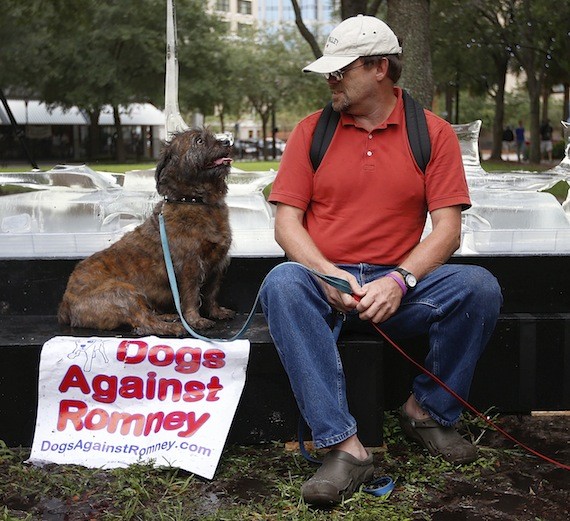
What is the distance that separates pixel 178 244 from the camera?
411cm

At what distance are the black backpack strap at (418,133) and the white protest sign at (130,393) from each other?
3.52 ft

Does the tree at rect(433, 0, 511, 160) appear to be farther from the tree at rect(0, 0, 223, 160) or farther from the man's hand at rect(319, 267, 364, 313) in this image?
the man's hand at rect(319, 267, 364, 313)

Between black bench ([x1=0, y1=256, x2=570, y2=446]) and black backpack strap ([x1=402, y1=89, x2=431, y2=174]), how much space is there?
2.54ft

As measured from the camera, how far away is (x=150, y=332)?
3951 millimetres

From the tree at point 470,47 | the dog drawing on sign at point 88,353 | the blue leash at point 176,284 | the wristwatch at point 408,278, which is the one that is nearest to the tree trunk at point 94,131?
the tree at point 470,47

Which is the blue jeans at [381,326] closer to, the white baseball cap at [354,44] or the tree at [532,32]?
the white baseball cap at [354,44]

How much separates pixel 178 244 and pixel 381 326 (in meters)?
1.08

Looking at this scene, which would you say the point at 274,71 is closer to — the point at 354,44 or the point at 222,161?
the point at 222,161

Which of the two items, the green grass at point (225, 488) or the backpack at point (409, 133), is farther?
the backpack at point (409, 133)

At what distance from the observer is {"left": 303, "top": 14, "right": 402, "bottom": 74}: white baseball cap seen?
11.6 ft

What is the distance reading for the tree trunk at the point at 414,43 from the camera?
945 cm

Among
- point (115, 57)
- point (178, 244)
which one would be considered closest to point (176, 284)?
point (178, 244)

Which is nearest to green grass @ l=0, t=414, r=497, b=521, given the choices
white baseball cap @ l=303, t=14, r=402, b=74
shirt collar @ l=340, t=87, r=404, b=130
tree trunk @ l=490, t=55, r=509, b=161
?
shirt collar @ l=340, t=87, r=404, b=130

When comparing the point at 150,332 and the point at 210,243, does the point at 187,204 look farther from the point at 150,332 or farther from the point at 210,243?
the point at 150,332
